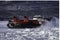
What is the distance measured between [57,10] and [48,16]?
133 millimetres

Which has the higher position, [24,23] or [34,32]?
[24,23]

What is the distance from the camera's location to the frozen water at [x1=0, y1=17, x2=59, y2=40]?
3553mm

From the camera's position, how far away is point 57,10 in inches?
140

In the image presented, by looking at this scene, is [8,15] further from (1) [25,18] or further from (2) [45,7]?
(2) [45,7]

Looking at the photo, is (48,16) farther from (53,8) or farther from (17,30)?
(17,30)

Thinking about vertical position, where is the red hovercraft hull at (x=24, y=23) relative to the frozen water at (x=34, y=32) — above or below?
above

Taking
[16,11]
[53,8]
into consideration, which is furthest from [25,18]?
[53,8]

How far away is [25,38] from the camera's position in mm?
3566

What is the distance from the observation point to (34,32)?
3562 mm

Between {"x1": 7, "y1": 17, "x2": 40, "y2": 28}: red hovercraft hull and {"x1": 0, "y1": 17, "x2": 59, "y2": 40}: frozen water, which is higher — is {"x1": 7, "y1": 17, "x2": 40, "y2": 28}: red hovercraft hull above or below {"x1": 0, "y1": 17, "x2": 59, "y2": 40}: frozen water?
above

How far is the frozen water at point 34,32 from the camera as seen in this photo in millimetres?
3553

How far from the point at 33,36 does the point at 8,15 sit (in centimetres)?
40

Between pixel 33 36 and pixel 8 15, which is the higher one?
pixel 8 15

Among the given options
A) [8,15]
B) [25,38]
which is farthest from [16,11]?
[25,38]
